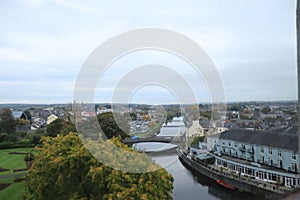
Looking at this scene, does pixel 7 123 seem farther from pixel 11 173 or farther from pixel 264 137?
pixel 264 137

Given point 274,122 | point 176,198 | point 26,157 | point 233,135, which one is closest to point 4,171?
point 26,157

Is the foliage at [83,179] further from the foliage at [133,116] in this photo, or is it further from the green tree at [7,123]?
the green tree at [7,123]

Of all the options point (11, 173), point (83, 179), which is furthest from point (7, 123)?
point (83, 179)

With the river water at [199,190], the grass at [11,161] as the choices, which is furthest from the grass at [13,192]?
the river water at [199,190]

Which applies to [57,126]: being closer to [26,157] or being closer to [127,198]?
[26,157]

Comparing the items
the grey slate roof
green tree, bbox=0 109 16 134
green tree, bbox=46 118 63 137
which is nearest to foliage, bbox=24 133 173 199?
the grey slate roof

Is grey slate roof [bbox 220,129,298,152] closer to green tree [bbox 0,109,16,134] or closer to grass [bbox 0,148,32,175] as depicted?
grass [bbox 0,148,32,175]

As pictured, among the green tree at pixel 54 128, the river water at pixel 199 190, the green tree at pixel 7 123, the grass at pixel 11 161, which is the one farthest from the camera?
the green tree at pixel 7 123
